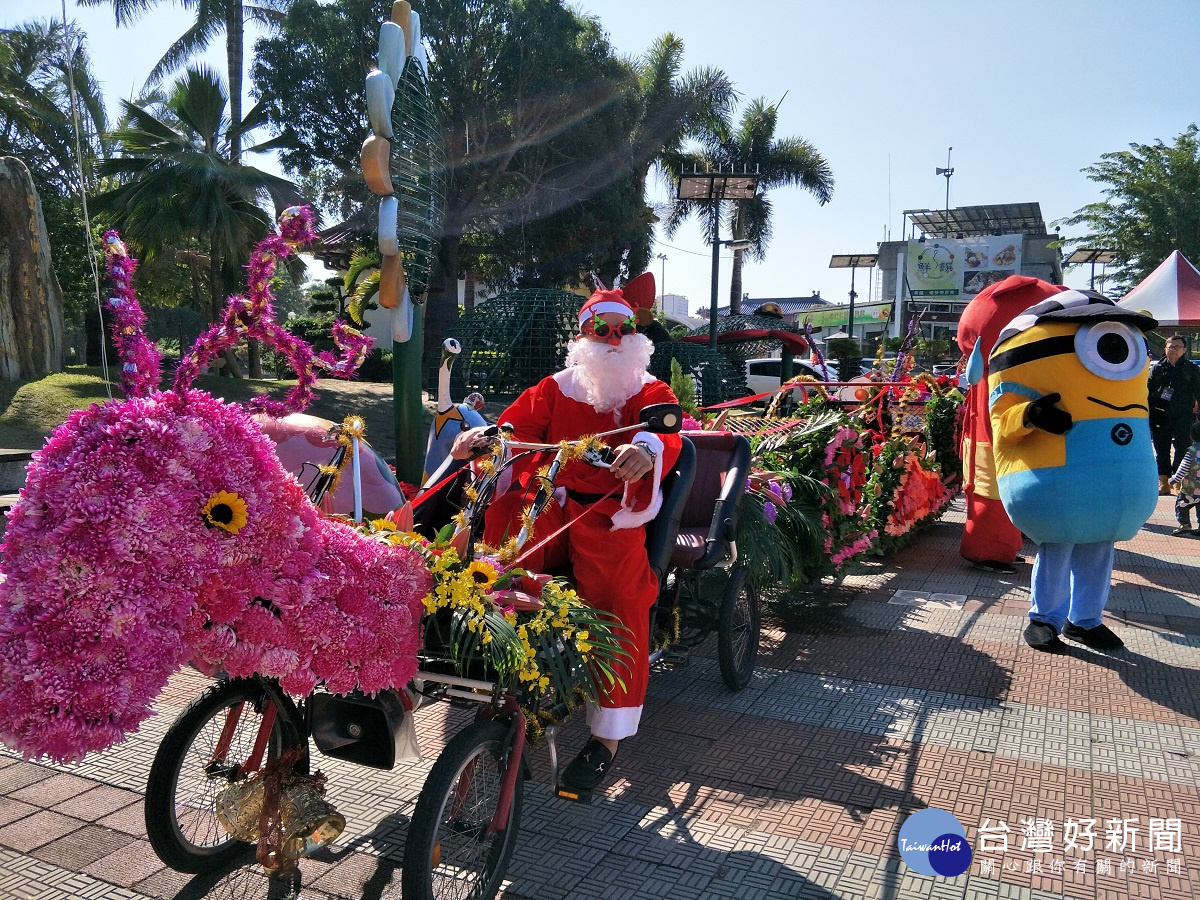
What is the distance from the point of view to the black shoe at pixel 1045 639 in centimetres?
518

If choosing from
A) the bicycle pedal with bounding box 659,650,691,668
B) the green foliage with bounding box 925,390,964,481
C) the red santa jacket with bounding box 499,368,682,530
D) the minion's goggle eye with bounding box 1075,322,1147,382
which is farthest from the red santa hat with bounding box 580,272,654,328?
the green foliage with bounding box 925,390,964,481

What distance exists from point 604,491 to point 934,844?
5.77 feet

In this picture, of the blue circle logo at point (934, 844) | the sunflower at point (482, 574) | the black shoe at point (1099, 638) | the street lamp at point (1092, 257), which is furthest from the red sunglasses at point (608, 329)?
the street lamp at point (1092, 257)

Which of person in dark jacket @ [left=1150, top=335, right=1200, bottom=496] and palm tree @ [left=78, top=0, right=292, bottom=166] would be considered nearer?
person in dark jacket @ [left=1150, top=335, right=1200, bottom=496]

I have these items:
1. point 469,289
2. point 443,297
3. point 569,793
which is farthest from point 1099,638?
point 469,289

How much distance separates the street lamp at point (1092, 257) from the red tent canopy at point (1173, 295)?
64.0ft

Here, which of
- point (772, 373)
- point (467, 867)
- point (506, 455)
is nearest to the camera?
point (467, 867)

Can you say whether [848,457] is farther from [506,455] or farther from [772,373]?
[772,373]

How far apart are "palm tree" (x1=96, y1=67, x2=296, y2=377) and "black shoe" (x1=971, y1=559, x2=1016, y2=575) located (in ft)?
42.8

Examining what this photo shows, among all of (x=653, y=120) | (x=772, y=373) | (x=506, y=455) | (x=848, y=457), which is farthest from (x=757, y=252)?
(x=506, y=455)

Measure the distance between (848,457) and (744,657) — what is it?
204 centimetres

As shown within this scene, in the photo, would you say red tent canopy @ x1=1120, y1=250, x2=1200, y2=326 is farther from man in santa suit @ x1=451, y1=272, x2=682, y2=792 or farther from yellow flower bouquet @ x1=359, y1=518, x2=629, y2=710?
yellow flower bouquet @ x1=359, y1=518, x2=629, y2=710

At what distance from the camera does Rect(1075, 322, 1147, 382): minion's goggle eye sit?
4.87 m

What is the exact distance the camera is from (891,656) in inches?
206
